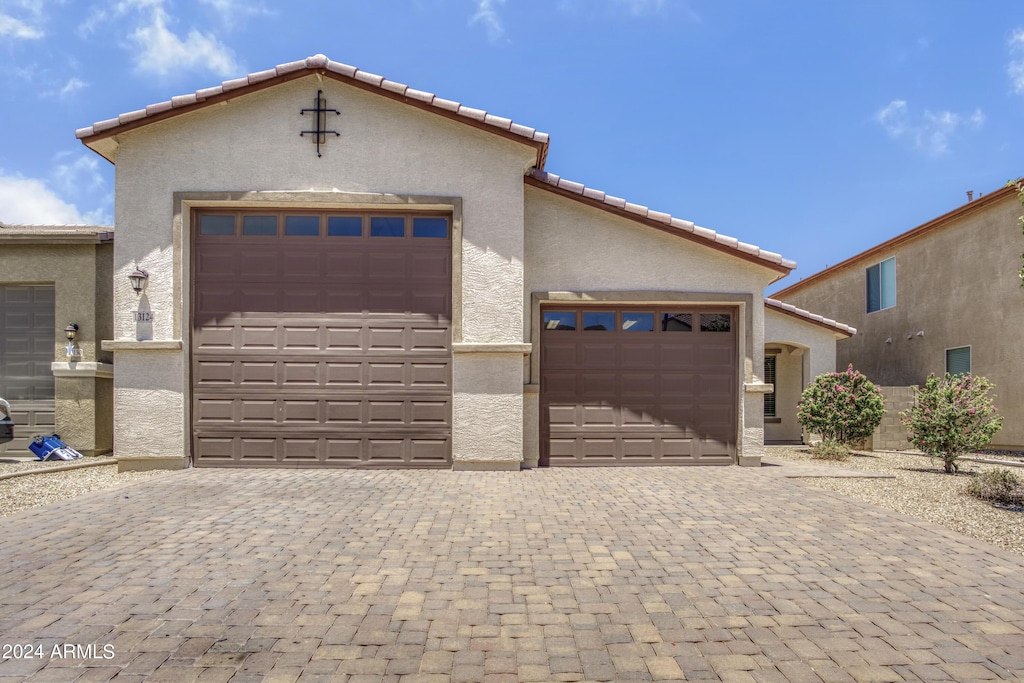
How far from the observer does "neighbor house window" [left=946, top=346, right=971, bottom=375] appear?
13680 mm

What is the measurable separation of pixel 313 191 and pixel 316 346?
2.50m

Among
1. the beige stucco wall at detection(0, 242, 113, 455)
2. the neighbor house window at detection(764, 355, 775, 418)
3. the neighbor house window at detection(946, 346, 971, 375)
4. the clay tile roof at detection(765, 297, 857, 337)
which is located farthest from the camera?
the neighbor house window at detection(764, 355, 775, 418)

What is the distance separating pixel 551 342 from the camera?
9.42m

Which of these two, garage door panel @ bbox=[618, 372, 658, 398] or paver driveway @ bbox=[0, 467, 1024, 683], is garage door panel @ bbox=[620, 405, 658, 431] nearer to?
garage door panel @ bbox=[618, 372, 658, 398]

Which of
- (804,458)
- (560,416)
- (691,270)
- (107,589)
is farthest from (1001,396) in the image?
(107,589)

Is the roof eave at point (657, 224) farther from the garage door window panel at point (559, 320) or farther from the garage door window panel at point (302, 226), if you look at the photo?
the garage door window panel at point (302, 226)

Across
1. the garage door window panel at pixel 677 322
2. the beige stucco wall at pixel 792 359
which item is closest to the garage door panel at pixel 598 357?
the garage door window panel at pixel 677 322

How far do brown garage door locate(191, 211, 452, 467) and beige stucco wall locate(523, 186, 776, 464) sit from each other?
5.62ft

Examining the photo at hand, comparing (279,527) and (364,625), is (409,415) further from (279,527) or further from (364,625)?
(364,625)

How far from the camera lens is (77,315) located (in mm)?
9961

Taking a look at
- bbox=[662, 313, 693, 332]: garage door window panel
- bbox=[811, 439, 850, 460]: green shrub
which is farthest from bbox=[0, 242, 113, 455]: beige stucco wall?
bbox=[811, 439, 850, 460]: green shrub

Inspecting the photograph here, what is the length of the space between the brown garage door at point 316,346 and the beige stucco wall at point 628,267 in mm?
1712

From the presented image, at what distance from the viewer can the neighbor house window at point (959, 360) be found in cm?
1368

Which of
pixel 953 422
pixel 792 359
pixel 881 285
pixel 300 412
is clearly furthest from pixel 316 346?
pixel 881 285
